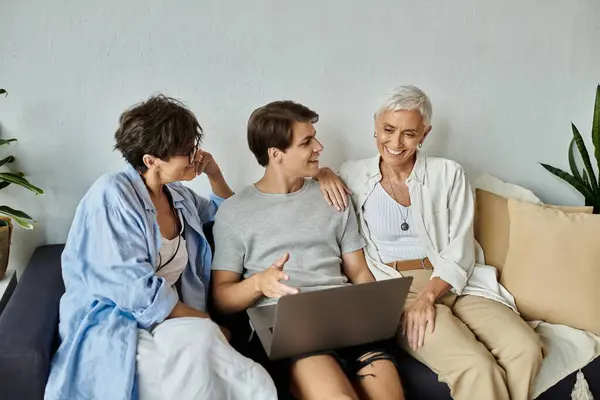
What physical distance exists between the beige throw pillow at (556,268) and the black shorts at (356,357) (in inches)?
24.8

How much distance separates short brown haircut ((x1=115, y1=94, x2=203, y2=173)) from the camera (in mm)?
1730

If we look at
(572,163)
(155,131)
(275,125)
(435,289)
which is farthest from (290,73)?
(572,163)

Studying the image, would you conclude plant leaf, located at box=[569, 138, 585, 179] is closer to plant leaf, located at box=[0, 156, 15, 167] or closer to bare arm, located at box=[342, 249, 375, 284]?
bare arm, located at box=[342, 249, 375, 284]

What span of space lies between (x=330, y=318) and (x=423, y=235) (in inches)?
26.2

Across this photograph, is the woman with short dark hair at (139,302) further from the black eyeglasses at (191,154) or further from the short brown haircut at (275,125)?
the short brown haircut at (275,125)

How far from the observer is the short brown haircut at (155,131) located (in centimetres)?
173

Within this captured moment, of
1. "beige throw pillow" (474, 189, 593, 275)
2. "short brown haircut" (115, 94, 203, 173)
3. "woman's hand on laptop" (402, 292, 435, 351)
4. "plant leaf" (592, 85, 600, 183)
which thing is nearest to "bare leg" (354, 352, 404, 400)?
"woman's hand on laptop" (402, 292, 435, 351)

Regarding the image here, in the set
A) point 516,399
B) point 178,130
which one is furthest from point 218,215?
point 516,399

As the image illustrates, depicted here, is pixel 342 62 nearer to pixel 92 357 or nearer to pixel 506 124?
pixel 506 124

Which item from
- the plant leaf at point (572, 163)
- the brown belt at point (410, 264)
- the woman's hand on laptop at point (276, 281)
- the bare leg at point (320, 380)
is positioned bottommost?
the bare leg at point (320, 380)

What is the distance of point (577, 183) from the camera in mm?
2641

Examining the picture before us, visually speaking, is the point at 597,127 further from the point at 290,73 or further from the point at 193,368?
the point at 193,368

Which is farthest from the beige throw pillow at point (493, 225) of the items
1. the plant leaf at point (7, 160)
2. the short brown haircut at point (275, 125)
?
the plant leaf at point (7, 160)

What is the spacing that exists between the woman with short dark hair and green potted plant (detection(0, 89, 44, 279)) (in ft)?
1.14
